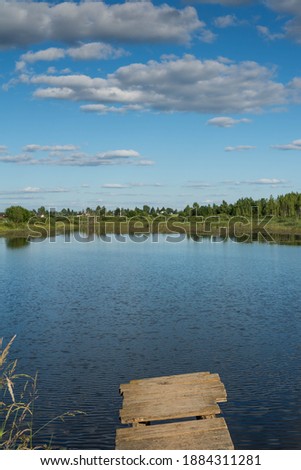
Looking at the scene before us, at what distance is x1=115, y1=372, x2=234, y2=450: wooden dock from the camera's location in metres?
12.1

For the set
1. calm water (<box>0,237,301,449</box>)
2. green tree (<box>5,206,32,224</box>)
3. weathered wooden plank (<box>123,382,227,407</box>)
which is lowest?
calm water (<box>0,237,301,449</box>)

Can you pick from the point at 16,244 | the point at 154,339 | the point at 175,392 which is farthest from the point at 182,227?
the point at 175,392

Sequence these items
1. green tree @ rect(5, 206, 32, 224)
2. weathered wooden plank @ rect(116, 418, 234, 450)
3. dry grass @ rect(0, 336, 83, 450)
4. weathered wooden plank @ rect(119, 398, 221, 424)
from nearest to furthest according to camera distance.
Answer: dry grass @ rect(0, 336, 83, 450)
weathered wooden plank @ rect(116, 418, 234, 450)
weathered wooden plank @ rect(119, 398, 221, 424)
green tree @ rect(5, 206, 32, 224)

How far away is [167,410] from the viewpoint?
45.2ft

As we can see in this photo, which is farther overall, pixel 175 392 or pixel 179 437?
pixel 175 392

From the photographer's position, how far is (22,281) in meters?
48.1

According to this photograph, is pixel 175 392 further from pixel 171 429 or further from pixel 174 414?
→ pixel 171 429

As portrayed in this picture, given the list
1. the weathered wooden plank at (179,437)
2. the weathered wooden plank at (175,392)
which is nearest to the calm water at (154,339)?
the weathered wooden plank at (175,392)

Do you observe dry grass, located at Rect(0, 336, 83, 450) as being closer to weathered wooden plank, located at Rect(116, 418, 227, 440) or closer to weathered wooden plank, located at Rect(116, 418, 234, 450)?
weathered wooden plank, located at Rect(116, 418, 227, 440)

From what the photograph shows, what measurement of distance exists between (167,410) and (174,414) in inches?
10.5

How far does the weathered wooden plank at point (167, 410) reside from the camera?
1348 cm

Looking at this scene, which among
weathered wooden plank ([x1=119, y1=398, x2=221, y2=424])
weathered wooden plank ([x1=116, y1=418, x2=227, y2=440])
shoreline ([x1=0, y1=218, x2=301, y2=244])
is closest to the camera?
weathered wooden plank ([x1=116, y1=418, x2=227, y2=440])

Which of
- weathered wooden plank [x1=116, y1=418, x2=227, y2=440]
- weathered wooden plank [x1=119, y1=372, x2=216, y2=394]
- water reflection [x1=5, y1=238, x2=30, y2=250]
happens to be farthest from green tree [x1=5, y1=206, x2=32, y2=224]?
weathered wooden plank [x1=116, y1=418, x2=227, y2=440]
